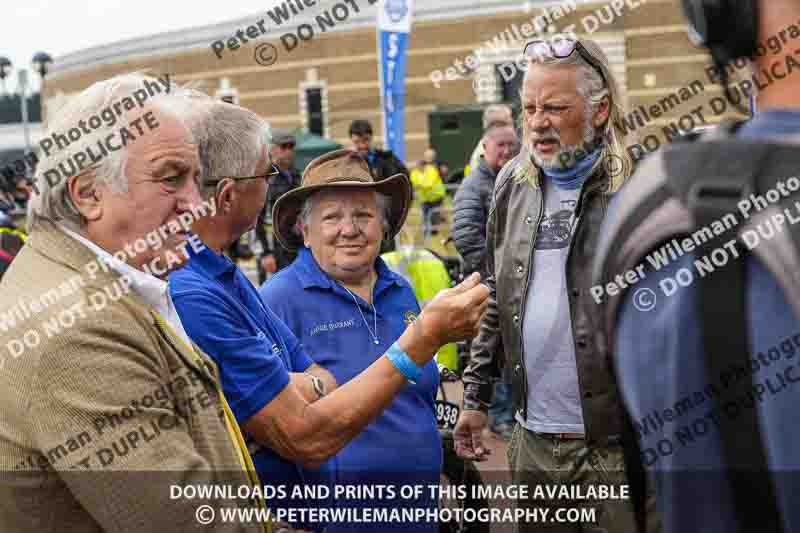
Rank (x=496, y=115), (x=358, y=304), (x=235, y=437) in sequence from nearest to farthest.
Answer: (x=235, y=437) → (x=358, y=304) → (x=496, y=115)

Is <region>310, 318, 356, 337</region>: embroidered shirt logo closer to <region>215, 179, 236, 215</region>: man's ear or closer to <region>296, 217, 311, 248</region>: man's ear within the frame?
<region>296, 217, 311, 248</region>: man's ear

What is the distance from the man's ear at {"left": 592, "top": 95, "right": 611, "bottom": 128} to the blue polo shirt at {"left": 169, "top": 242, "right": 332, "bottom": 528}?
1.31 m

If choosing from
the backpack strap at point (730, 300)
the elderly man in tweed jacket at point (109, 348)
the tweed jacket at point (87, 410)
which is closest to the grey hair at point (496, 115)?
the elderly man in tweed jacket at point (109, 348)

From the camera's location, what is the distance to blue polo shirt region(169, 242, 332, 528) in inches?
96.8

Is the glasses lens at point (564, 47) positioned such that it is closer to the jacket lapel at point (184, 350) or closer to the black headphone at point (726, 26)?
the jacket lapel at point (184, 350)

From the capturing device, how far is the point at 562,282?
125 inches

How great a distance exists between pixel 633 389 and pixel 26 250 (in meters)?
1.27

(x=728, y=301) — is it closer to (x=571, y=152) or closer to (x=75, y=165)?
(x=75, y=165)

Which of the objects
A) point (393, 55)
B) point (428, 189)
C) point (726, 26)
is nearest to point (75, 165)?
point (726, 26)

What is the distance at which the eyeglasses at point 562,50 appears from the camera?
3.20 meters

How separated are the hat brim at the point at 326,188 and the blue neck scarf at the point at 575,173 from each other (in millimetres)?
598

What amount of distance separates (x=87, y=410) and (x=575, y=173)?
6.18 ft

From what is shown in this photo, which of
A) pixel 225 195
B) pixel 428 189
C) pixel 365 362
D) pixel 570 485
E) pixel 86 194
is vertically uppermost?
pixel 86 194

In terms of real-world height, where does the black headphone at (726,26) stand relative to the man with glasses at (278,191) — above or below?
above
